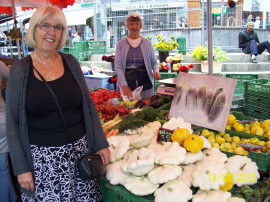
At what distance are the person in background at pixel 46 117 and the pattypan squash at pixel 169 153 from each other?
1.55 feet

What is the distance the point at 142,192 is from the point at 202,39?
9149mm

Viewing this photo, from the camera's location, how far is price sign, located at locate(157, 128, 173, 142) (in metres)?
1.98

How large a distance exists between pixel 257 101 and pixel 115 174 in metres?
2.40

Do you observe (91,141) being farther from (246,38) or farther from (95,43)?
(95,43)

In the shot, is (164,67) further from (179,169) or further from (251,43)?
(179,169)

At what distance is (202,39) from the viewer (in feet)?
32.4

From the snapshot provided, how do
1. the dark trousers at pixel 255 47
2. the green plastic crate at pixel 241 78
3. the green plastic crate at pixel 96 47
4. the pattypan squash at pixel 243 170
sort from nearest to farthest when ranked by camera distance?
the pattypan squash at pixel 243 170 → the green plastic crate at pixel 241 78 → the dark trousers at pixel 255 47 → the green plastic crate at pixel 96 47

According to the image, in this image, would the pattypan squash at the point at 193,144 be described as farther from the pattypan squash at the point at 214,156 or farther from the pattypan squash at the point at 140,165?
the pattypan squash at the point at 140,165

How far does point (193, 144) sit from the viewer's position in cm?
174

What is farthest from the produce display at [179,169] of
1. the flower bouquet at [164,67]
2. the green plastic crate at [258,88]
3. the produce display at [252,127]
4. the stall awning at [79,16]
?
the stall awning at [79,16]

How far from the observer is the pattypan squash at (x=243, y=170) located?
5.48ft

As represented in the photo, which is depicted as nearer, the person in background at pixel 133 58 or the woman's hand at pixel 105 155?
the woman's hand at pixel 105 155

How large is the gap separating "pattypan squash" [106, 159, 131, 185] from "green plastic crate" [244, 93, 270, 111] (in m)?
2.22

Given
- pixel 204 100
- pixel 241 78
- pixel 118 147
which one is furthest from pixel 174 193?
pixel 241 78
